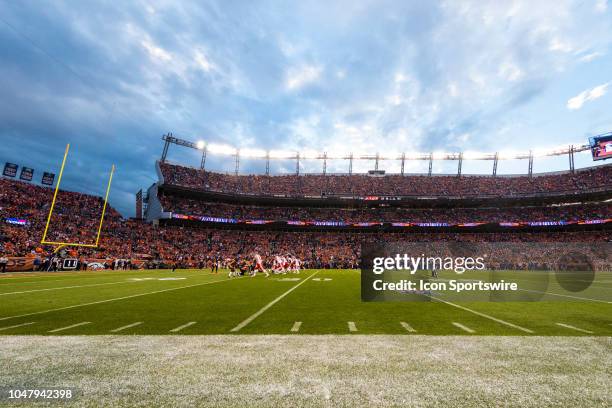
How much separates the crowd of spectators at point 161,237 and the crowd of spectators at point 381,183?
776 cm

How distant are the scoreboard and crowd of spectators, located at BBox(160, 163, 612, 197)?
16.8ft

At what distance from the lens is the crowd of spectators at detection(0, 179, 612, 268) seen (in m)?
38.4

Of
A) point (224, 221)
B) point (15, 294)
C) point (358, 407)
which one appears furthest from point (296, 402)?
point (224, 221)

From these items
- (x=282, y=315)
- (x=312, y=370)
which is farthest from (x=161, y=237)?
(x=312, y=370)

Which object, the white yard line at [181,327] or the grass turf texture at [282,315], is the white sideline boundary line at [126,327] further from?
the white yard line at [181,327]

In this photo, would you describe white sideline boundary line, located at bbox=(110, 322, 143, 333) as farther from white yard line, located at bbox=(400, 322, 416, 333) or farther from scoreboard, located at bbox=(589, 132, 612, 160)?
Result: scoreboard, located at bbox=(589, 132, 612, 160)

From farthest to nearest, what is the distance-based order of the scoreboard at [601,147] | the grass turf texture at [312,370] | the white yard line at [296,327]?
1. the scoreboard at [601,147]
2. the white yard line at [296,327]
3. the grass turf texture at [312,370]

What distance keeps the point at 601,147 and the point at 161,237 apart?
2744 inches

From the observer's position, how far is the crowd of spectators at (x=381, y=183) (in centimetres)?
5638

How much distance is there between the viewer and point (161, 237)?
48969mm

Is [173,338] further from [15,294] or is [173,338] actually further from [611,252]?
[611,252]

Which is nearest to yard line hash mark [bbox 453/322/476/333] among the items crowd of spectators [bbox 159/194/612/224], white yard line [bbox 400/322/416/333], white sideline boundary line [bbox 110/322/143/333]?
white yard line [bbox 400/322/416/333]

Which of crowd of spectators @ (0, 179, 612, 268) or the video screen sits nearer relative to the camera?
crowd of spectators @ (0, 179, 612, 268)

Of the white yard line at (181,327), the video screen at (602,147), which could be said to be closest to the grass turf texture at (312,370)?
the white yard line at (181,327)
